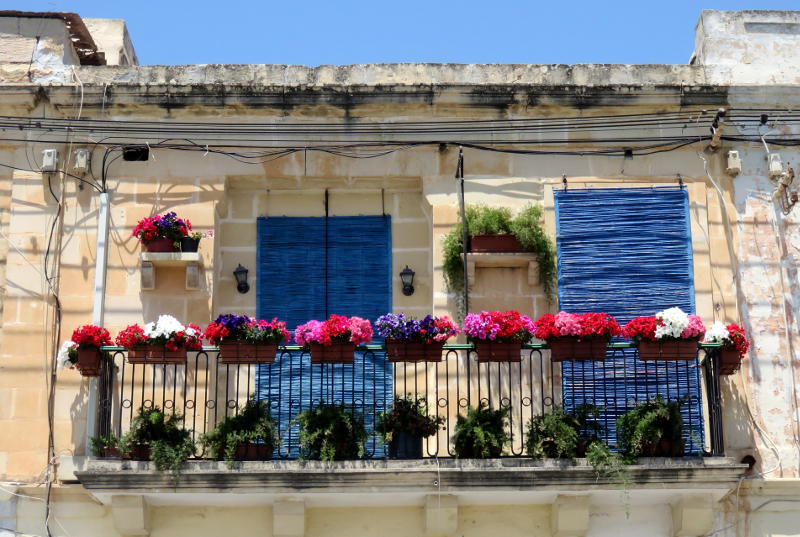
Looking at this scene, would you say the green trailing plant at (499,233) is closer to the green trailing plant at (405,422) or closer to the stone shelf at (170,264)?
the green trailing plant at (405,422)

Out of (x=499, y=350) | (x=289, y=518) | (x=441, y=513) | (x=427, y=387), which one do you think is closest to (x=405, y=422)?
(x=427, y=387)

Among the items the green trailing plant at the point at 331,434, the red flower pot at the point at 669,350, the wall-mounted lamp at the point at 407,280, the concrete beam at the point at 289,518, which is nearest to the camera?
the green trailing plant at the point at 331,434

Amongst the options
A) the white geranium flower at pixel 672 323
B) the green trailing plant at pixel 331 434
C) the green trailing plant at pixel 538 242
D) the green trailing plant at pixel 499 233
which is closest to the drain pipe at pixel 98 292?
the green trailing plant at pixel 331 434

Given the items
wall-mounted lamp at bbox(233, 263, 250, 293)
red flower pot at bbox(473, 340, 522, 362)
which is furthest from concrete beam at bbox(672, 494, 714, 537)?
wall-mounted lamp at bbox(233, 263, 250, 293)

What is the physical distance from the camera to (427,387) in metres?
12.4

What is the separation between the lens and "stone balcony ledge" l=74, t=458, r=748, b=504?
37.8 feet

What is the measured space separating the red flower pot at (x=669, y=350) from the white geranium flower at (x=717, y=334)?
0.20 metres

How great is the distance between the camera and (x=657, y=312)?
12.7 meters

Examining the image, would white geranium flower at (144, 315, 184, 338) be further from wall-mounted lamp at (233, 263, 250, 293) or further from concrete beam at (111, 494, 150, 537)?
concrete beam at (111, 494, 150, 537)

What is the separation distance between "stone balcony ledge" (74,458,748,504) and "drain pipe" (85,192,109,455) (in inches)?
25.9

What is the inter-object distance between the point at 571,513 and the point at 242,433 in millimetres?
2771

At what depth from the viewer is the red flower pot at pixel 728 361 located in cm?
1198

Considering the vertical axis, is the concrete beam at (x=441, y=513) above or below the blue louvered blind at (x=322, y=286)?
below

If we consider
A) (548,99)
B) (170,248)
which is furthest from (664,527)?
(170,248)
